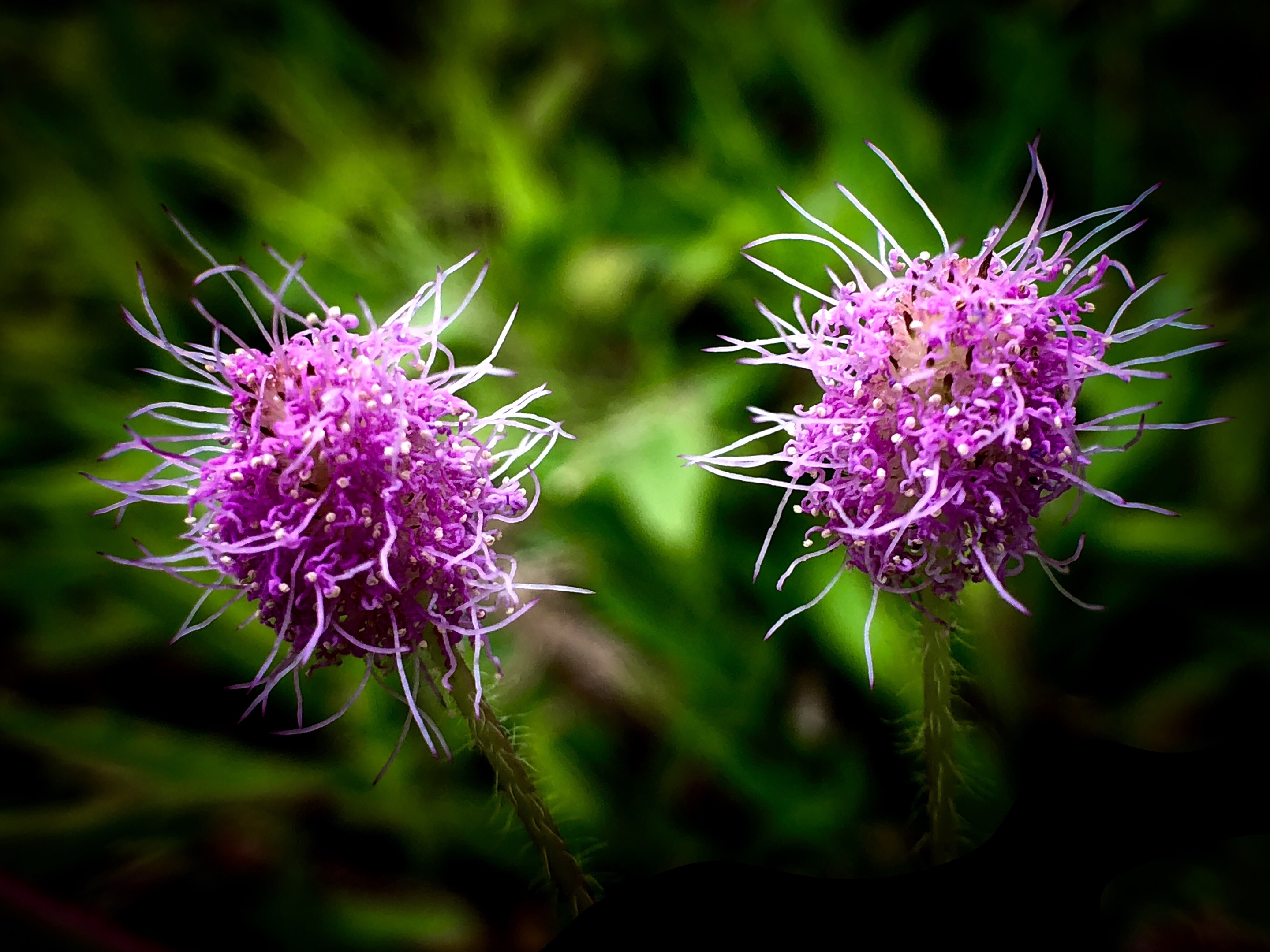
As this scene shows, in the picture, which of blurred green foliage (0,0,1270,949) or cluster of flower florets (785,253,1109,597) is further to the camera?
blurred green foliage (0,0,1270,949)

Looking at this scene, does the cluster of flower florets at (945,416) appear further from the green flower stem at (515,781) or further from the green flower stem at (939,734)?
the green flower stem at (515,781)

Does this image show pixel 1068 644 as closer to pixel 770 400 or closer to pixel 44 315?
pixel 770 400

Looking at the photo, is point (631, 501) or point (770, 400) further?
point (770, 400)

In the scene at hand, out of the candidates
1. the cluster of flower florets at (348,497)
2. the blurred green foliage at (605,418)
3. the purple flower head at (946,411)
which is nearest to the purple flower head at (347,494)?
the cluster of flower florets at (348,497)

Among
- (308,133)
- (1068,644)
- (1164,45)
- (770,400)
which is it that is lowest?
(1068,644)

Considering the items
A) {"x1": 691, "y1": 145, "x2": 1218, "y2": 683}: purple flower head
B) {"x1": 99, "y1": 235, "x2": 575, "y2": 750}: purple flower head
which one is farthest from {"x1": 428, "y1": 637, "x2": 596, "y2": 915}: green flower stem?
{"x1": 691, "y1": 145, "x2": 1218, "y2": 683}: purple flower head

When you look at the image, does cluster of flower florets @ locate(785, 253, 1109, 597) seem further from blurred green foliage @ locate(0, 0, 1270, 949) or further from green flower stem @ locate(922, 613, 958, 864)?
blurred green foliage @ locate(0, 0, 1270, 949)

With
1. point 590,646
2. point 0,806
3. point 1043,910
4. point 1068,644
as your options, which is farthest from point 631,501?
point 0,806
